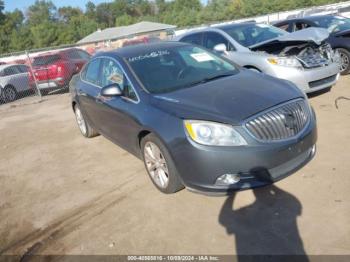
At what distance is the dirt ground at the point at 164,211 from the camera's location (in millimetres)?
3121

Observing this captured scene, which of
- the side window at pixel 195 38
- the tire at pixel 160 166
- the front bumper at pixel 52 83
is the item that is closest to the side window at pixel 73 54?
the front bumper at pixel 52 83

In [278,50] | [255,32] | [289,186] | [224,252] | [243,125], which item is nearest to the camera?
[224,252]

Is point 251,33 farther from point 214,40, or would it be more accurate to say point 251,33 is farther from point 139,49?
point 139,49

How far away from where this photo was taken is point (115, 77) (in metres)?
4.78

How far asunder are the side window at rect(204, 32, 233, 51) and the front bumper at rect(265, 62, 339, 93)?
1596 mm

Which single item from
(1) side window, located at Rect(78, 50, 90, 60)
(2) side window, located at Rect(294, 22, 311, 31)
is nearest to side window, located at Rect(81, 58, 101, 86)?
(2) side window, located at Rect(294, 22, 311, 31)

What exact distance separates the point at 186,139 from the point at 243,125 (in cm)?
55

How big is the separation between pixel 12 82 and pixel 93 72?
1016 cm

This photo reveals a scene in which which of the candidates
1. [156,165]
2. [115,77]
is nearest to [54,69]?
[115,77]

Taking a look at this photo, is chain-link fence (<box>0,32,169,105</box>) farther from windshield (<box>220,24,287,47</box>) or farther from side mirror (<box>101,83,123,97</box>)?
side mirror (<box>101,83,123,97</box>)

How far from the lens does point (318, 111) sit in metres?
6.00

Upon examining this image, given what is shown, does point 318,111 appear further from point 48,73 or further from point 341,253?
point 48,73

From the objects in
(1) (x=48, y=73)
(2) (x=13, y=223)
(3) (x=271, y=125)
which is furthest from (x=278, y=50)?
(1) (x=48, y=73)

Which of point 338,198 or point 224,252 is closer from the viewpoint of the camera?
point 224,252
